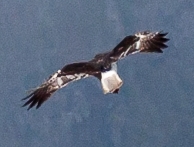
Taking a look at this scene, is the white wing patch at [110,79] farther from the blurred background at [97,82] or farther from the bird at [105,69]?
the blurred background at [97,82]

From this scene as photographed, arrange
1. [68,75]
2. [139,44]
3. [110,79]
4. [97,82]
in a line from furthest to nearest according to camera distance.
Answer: [97,82] → [139,44] → [68,75] → [110,79]

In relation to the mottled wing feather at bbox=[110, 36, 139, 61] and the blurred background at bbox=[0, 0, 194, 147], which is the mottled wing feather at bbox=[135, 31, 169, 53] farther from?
the blurred background at bbox=[0, 0, 194, 147]

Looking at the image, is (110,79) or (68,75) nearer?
(110,79)

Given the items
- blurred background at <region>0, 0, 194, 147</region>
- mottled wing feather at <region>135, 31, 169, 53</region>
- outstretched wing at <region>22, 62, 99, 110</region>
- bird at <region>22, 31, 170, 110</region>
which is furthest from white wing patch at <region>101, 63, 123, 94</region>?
blurred background at <region>0, 0, 194, 147</region>

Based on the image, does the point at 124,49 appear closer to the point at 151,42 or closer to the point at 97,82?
the point at 151,42

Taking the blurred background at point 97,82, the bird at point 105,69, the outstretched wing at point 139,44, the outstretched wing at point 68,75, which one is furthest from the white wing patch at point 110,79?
the blurred background at point 97,82

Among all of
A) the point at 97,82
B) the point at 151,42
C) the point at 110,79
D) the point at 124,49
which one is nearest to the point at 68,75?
the point at 110,79
